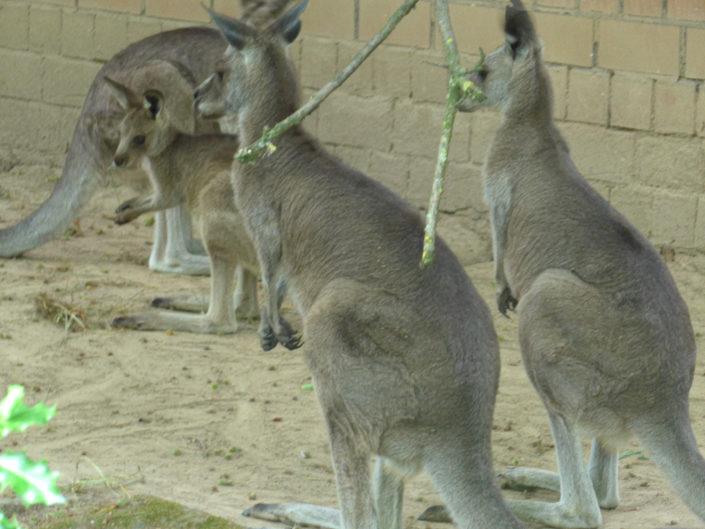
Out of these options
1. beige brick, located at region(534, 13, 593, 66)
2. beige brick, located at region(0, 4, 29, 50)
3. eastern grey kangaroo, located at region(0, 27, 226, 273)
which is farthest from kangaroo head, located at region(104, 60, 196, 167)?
beige brick, located at region(534, 13, 593, 66)

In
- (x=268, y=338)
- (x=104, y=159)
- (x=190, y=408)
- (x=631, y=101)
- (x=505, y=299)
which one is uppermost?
(x=631, y=101)

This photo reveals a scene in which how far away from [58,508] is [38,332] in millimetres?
1976

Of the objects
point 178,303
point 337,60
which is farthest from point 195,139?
point 337,60

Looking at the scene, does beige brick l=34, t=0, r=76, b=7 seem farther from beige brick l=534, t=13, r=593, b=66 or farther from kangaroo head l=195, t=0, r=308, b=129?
kangaroo head l=195, t=0, r=308, b=129

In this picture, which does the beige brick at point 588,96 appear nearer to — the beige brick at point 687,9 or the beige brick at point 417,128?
the beige brick at point 687,9

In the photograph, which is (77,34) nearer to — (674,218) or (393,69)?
(393,69)

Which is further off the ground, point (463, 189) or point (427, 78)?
point (427, 78)

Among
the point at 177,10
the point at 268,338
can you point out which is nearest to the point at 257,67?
the point at 268,338

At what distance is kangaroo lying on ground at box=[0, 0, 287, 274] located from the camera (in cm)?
653

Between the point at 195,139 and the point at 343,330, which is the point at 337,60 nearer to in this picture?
the point at 195,139

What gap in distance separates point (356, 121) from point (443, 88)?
619 mm

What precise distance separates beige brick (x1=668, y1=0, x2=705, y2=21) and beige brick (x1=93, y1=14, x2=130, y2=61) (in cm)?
343

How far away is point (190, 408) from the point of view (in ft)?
16.1

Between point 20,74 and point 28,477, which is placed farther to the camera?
point 20,74
